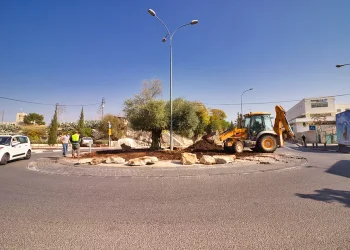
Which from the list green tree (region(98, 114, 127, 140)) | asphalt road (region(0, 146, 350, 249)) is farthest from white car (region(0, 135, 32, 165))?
green tree (region(98, 114, 127, 140))

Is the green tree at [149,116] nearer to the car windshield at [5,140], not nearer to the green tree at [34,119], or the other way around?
the car windshield at [5,140]

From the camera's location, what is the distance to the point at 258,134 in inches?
574

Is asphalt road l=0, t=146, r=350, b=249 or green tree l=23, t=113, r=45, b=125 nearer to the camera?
asphalt road l=0, t=146, r=350, b=249

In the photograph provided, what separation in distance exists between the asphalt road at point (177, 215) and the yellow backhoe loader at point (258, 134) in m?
7.93

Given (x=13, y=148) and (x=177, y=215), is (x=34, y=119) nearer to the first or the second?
(x=13, y=148)

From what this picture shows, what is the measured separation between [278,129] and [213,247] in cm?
1481

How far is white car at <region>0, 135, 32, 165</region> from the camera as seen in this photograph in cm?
1111

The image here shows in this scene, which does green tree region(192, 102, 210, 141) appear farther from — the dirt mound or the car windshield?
the car windshield

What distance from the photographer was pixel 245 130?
48.9 feet

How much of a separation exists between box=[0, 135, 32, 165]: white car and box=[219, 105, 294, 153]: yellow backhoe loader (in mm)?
12977

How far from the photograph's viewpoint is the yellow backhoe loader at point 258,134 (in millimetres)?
14258

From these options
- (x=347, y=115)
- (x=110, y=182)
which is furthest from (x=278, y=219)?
(x=347, y=115)

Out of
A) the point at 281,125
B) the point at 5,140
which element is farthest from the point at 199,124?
the point at 5,140

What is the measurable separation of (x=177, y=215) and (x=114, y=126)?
36.4 metres
